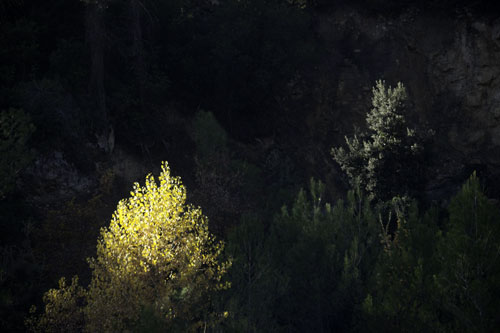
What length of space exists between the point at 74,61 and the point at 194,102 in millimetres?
8758

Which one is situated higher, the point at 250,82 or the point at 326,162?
the point at 250,82

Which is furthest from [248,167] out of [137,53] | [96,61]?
[96,61]

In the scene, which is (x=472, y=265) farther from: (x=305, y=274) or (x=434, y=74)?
(x=434, y=74)

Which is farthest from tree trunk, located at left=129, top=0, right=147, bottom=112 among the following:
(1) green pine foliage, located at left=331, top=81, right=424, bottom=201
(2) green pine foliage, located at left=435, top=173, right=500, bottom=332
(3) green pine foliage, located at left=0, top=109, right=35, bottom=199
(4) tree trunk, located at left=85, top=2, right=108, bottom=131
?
(2) green pine foliage, located at left=435, top=173, right=500, bottom=332

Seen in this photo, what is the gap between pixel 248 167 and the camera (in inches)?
1025

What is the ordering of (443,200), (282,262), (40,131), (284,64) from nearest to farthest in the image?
1. (282,262)
2. (40,131)
3. (443,200)
4. (284,64)

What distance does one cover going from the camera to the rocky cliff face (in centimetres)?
2784

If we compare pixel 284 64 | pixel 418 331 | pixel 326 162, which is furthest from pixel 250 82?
pixel 418 331

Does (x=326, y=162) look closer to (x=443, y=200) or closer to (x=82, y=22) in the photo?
(x=443, y=200)

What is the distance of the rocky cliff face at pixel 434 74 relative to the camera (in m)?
27.8

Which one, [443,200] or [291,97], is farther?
[291,97]

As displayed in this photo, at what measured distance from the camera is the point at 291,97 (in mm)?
32281

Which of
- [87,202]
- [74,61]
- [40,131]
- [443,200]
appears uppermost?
[74,61]

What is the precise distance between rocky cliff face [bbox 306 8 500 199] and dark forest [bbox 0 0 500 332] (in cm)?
10
